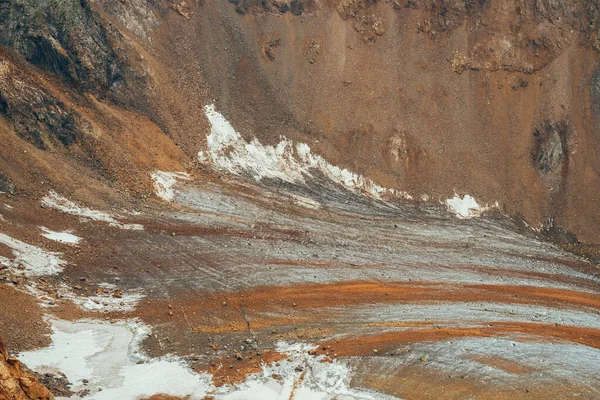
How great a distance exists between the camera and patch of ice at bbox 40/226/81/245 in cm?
2467

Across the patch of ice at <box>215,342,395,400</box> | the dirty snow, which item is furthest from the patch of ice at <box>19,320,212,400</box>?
the patch of ice at <box>215,342,395,400</box>

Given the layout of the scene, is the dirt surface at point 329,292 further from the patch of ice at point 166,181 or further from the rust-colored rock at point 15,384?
the rust-colored rock at point 15,384

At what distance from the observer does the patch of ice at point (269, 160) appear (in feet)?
109

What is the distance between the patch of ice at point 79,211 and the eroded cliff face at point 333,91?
0.93 meters

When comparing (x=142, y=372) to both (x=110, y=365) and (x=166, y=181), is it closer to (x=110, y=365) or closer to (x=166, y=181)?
(x=110, y=365)

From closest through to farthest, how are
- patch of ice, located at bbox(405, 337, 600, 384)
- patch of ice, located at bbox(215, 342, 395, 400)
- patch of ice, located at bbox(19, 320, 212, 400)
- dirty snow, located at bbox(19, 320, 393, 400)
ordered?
patch of ice, located at bbox(19, 320, 212, 400)
dirty snow, located at bbox(19, 320, 393, 400)
patch of ice, located at bbox(215, 342, 395, 400)
patch of ice, located at bbox(405, 337, 600, 384)

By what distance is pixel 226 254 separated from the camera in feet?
86.9

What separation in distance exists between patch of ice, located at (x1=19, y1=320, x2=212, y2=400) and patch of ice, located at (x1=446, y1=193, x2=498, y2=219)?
2023 centimetres

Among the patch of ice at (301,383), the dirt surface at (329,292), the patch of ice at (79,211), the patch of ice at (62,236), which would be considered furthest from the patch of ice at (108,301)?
the patch of ice at (301,383)

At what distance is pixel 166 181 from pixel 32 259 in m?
8.91

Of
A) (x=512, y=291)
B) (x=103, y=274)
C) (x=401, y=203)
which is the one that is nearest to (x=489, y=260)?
(x=512, y=291)

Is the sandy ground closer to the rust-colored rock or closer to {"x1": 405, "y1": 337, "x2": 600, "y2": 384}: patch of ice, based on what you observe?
{"x1": 405, "y1": 337, "x2": 600, "y2": 384}: patch of ice

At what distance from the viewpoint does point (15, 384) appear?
13055 mm

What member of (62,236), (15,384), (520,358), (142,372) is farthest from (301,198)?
(15,384)
